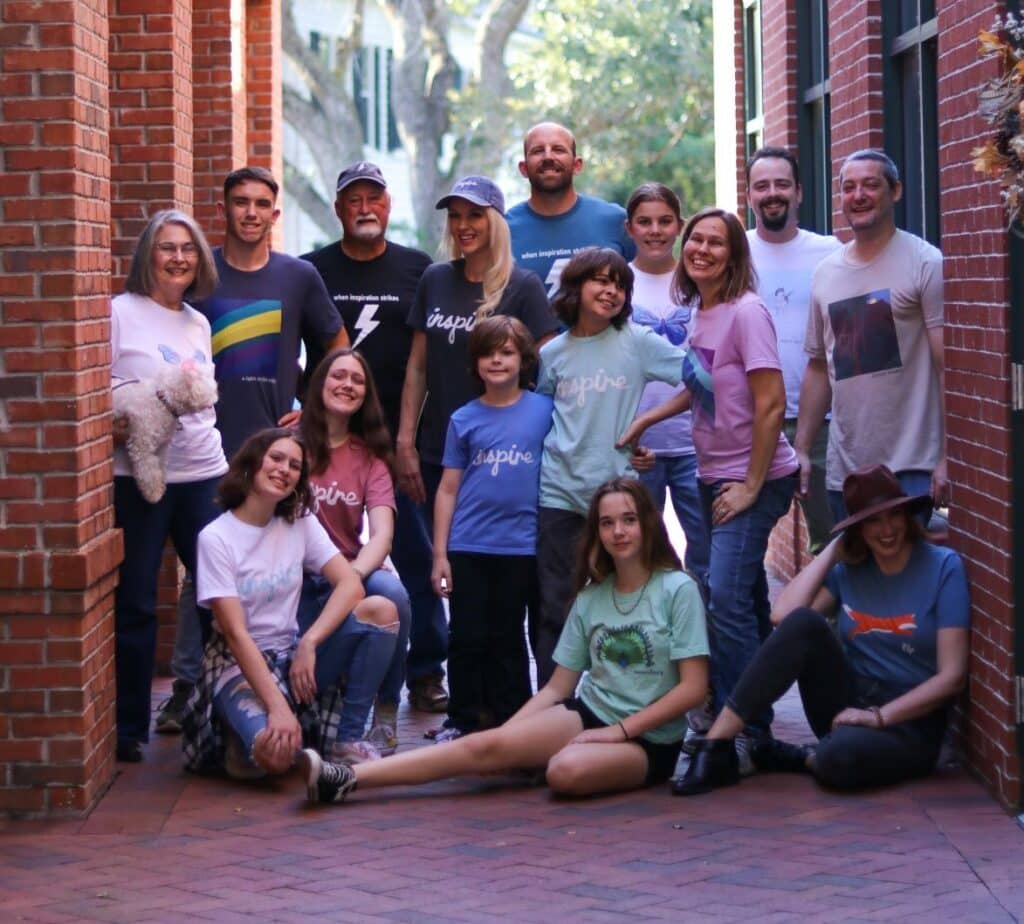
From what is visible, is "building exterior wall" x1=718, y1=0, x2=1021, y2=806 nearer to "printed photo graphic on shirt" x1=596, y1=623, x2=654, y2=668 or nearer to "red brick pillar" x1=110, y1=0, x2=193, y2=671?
"printed photo graphic on shirt" x1=596, y1=623, x2=654, y2=668

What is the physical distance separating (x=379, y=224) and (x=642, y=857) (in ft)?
10.7

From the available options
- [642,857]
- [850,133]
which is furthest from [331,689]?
[850,133]

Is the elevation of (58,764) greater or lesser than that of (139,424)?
lesser

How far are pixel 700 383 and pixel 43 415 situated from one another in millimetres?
2320

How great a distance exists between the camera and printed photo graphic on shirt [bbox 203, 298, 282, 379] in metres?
7.78

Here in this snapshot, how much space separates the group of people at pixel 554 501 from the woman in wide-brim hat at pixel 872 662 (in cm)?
1

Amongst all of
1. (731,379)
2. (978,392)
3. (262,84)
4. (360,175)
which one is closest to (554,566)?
(731,379)

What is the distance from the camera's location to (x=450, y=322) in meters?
7.73

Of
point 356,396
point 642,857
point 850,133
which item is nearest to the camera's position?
point 642,857

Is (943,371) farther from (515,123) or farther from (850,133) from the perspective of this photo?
(515,123)

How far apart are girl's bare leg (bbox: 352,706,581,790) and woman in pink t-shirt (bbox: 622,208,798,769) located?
720mm

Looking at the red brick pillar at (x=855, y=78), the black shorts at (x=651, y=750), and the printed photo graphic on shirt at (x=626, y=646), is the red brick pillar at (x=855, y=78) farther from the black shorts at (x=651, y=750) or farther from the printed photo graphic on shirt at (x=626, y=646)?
the black shorts at (x=651, y=750)

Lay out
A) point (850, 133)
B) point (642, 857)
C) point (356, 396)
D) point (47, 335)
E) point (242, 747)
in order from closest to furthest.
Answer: point (642, 857)
point (47, 335)
point (242, 747)
point (356, 396)
point (850, 133)

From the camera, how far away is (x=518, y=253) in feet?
26.8
